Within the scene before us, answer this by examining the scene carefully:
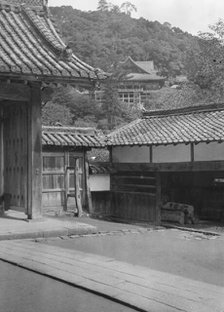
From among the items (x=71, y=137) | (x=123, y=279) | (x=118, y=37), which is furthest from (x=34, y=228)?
(x=118, y=37)

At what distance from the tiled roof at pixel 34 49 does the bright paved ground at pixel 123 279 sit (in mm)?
3904

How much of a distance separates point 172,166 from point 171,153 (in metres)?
0.60

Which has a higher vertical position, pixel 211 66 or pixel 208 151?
pixel 211 66

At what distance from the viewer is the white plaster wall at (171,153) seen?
1772 centimetres

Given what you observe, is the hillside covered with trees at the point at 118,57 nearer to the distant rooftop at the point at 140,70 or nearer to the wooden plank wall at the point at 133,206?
the distant rooftop at the point at 140,70

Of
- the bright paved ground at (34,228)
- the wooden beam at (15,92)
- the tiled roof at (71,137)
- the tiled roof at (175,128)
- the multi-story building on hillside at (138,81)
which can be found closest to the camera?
the bright paved ground at (34,228)

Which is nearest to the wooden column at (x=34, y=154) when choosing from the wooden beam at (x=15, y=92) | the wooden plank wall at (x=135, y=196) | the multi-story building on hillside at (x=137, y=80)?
the wooden beam at (x=15, y=92)

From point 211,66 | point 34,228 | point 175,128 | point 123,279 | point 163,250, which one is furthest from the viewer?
point 211,66

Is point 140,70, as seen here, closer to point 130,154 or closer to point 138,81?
point 138,81

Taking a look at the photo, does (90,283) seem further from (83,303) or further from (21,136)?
(21,136)

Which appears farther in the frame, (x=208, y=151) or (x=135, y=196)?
(x=135, y=196)

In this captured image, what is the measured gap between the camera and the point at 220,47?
111 ft

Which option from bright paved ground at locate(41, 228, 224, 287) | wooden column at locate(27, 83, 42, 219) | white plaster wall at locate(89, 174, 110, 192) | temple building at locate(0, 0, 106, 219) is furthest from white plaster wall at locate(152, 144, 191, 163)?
wooden column at locate(27, 83, 42, 219)

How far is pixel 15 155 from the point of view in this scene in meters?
12.3
